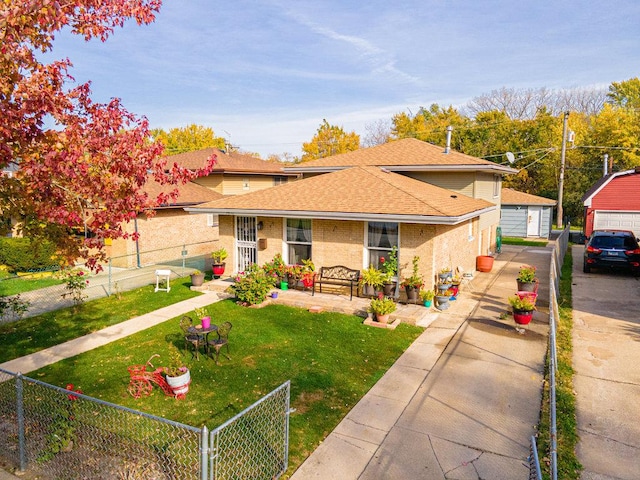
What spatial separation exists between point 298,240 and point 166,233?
10034mm

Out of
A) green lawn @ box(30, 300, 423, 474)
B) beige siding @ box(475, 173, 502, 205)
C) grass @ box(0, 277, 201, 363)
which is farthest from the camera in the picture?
beige siding @ box(475, 173, 502, 205)

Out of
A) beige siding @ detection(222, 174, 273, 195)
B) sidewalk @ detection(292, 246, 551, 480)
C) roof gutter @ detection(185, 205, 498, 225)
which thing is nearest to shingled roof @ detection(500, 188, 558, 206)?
beige siding @ detection(222, 174, 273, 195)

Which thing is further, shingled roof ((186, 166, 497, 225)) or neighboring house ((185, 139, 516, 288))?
neighboring house ((185, 139, 516, 288))

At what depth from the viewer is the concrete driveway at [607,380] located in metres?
6.01

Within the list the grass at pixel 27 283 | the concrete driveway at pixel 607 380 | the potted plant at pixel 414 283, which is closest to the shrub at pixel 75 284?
the grass at pixel 27 283

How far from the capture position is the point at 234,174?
1137 inches

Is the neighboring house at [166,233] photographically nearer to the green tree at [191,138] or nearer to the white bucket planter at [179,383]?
the white bucket planter at [179,383]

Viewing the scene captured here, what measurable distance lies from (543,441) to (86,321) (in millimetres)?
11619

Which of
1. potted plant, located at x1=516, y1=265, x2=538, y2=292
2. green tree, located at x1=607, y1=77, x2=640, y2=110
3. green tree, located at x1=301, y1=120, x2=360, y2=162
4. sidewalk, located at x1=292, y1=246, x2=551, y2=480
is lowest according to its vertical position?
sidewalk, located at x1=292, y1=246, x2=551, y2=480

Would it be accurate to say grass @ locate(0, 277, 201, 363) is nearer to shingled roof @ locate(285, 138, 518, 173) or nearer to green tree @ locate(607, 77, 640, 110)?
shingled roof @ locate(285, 138, 518, 173)

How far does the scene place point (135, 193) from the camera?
5.98 meters

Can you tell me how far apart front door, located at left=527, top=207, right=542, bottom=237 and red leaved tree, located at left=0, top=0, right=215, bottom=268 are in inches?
1315

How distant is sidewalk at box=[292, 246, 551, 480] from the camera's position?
19.2 ft

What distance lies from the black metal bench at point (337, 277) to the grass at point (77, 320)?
14.7 ft
